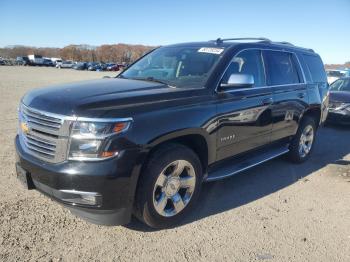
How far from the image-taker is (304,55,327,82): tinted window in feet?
20.5

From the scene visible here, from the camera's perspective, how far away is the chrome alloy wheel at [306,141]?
609 cm

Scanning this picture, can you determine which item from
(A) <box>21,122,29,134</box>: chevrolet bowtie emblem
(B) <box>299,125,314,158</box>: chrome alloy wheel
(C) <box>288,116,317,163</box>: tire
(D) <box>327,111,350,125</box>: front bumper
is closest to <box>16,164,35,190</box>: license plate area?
(A) <box>21,122,29,134</box>: chevrolet bowtie emblem

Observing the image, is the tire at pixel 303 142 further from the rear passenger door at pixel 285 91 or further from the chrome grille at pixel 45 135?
the chrome grille at pixel 45 135

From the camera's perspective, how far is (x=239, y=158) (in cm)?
454

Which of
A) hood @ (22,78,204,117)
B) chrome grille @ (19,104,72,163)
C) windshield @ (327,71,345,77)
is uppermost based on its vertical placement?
hood @ (22,78,204,117)

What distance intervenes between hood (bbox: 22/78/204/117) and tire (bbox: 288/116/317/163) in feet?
9.99

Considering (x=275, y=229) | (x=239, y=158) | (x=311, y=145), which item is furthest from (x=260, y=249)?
(x=311, y=145)

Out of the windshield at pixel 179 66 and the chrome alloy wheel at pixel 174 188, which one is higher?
the windshield at pixel 179 66

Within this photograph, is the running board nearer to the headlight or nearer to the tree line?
the headlight

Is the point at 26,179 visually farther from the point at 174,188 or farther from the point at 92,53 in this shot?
the point at 92,53

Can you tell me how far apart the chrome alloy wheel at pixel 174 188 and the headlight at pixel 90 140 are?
732 mm

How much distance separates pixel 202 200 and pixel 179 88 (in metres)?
1.53

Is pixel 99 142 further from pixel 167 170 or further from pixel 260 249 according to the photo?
→ pixel 260 249

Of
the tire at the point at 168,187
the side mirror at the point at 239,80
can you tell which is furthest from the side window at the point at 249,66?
the tire at the point at 168,187
